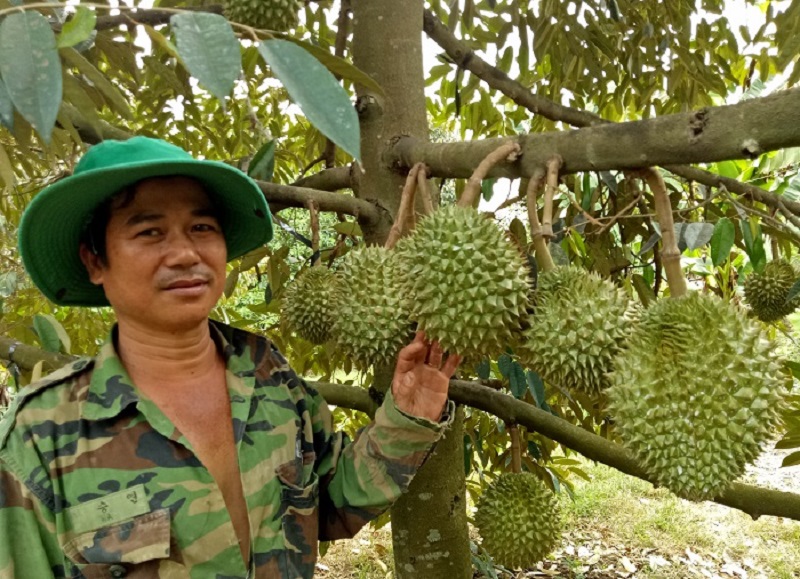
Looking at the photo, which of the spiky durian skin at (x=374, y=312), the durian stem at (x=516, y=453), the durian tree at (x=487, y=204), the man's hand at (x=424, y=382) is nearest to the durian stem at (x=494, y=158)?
the durian tree at (x=487, y=204)

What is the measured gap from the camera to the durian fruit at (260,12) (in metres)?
1.90

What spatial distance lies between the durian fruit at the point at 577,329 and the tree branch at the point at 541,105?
1.91 ft

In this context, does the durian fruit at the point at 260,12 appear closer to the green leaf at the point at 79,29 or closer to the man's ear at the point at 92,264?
the man's ear at the point at 92,264

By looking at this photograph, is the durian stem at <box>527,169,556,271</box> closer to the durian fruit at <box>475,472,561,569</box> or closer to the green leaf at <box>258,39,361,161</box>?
the green leaf at <box>258,39,361,161</box>

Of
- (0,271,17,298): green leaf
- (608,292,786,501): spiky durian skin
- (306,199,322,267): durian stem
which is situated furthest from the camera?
(0,271,17,298): green leaf

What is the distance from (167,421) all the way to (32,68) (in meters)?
0.79

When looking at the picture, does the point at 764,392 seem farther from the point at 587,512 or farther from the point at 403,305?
the point at 587,512

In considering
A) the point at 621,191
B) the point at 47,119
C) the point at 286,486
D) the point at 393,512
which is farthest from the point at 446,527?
the point at 47,119

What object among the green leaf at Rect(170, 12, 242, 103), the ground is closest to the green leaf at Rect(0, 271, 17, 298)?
the ground

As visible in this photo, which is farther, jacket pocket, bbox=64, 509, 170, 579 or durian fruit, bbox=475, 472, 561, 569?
durian fruit, bbox=475, 472, 561, 569

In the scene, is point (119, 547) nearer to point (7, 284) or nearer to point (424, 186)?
point (424, 186)

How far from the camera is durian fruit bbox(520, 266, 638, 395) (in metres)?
1.20

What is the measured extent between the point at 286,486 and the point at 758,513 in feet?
3.68

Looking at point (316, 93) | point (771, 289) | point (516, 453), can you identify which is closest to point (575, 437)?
point (516, 453)
